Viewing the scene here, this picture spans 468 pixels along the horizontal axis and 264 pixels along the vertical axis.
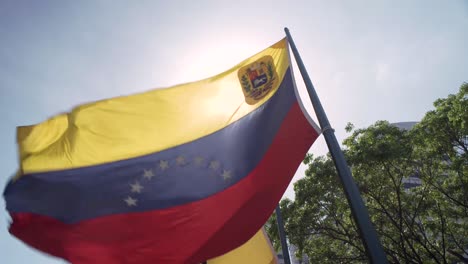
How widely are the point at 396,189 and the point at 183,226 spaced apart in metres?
12.9

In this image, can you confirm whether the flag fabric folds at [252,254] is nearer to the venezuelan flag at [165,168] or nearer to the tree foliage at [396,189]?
the venezuelan flag at [165,168]

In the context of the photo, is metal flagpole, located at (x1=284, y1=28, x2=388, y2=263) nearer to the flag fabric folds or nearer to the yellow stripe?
the yellow stripe

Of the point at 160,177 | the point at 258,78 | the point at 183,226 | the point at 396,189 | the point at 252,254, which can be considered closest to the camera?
the point at 183,226

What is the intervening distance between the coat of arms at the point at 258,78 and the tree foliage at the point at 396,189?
9.64 meters

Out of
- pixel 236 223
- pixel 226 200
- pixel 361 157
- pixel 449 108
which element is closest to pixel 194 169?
pixel 226 200

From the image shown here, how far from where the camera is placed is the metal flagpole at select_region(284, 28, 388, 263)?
9.81 ft

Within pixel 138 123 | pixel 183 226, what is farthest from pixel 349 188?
pixel 138 123

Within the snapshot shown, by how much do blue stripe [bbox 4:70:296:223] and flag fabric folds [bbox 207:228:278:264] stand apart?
3660mm

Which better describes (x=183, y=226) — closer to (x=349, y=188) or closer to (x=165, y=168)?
(x=165, y=168)

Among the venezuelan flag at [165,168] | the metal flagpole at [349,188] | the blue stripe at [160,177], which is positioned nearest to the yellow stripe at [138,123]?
the venezuelan flag at [165,168]

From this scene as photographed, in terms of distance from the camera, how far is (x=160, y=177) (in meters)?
3.92

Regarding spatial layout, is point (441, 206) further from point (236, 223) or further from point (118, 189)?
point (118, 189)

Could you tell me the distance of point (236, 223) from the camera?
365 cm

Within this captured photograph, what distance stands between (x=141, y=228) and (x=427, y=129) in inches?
537
